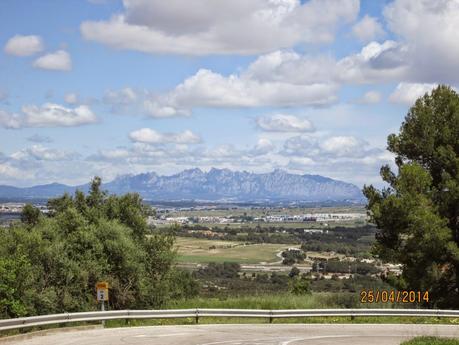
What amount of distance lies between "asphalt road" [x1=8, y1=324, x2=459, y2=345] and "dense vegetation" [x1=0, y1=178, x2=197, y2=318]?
11.4ft

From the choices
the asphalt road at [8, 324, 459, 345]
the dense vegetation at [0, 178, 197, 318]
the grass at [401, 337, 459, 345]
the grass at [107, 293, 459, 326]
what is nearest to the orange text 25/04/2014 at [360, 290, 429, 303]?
the grass at [107, 293, 459, 326]

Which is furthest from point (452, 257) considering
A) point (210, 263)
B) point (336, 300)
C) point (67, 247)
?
point (210, 263)

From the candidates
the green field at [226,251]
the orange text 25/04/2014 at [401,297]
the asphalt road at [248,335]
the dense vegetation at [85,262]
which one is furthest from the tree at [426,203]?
the green field at [226,251]

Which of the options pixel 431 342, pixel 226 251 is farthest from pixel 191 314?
pixel 226 251

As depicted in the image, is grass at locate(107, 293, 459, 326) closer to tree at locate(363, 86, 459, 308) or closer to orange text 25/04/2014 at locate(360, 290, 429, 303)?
orange text 25/04/2014 at locate(360, 290, 429, 303)

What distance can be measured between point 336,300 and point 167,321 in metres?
9.79

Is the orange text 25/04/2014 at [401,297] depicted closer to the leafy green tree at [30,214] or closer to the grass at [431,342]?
the grass at [431,342]

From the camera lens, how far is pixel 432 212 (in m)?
29.8

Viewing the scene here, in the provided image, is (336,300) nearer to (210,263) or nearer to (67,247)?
(67,247)

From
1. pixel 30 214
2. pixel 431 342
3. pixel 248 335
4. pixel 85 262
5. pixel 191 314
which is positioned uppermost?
pixel 30 214

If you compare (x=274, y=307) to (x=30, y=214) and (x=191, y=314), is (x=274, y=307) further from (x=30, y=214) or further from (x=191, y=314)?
(x=30, y=214)

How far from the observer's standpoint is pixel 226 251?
472 ft

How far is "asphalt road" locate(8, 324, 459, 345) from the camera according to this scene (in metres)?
18.1

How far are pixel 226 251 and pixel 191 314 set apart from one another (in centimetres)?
12133
